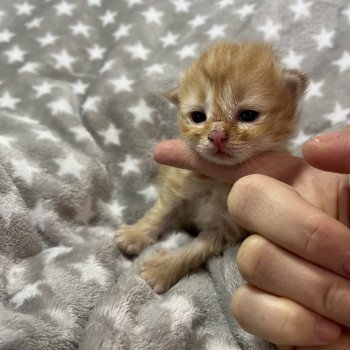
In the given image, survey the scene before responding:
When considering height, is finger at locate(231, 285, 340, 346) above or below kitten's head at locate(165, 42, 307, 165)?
below

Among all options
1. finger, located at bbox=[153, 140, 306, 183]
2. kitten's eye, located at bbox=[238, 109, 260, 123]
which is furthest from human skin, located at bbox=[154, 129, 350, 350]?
kitten's eye, located at bbox=[238, 109, 260, 123]

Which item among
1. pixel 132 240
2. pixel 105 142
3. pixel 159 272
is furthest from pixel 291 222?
pixel 105 142

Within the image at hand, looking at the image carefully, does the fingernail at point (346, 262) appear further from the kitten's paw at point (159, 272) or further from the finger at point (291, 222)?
the kitten's paw at point (159, 272)

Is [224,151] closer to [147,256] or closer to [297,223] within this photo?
[297,223]

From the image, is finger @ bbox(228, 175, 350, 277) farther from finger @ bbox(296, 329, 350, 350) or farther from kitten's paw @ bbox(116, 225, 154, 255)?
kitten's paw @ bbox(116, 225, 154, 255)

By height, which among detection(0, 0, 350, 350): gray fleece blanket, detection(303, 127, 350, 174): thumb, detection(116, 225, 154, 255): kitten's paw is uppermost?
detection(303, 127, 350, 174): thumb

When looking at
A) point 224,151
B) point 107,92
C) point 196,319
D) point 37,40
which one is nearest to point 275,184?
point 224,151
